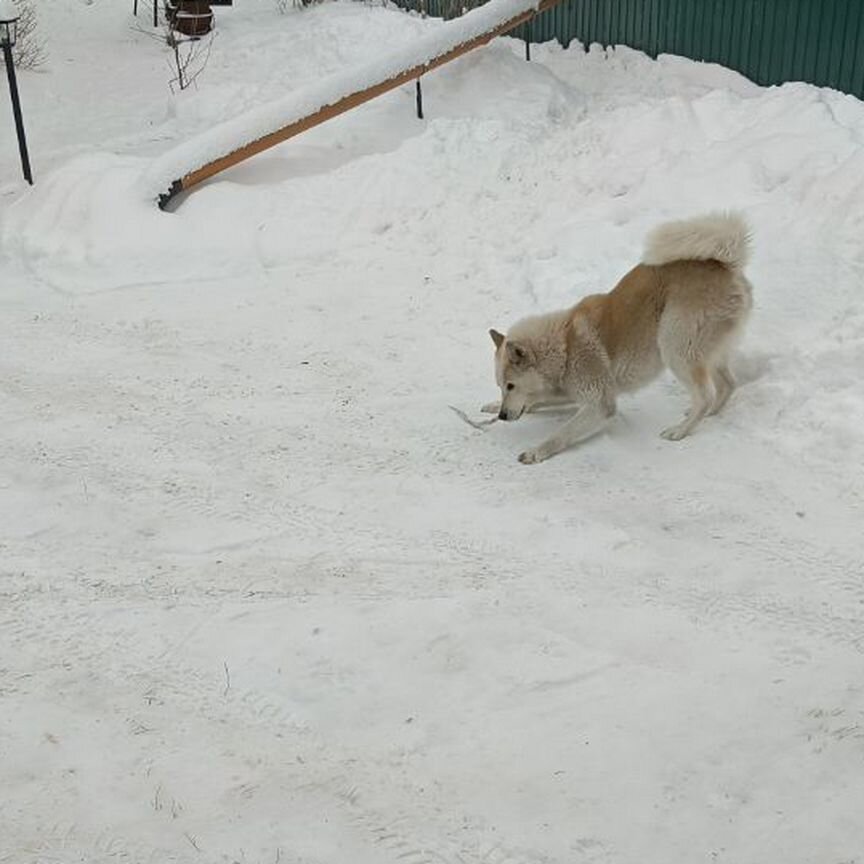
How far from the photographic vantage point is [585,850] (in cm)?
327

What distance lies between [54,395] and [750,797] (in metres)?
4.65

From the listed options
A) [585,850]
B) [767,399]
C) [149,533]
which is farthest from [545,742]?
[767,399]

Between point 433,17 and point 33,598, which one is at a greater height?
point 433,17

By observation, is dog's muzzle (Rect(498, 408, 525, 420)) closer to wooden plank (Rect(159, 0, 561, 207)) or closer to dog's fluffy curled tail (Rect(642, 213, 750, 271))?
dog's fluffy curled tail (Rect(642, 213, 750, 271))

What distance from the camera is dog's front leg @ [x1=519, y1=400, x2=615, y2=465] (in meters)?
5.66

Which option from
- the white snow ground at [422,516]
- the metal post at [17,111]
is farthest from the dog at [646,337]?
the metal post at [17,111]

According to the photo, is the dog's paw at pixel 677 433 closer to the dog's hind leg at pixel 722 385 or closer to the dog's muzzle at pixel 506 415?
the dog's hind leg at pixel 722 385

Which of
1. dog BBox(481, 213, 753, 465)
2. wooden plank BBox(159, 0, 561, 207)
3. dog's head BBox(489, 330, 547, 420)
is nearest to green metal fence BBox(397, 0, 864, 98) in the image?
wooden plank BBox(159, 0, 561, 207)

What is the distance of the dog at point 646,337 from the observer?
5512 mm

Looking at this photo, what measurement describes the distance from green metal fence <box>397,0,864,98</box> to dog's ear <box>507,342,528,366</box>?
4514mm

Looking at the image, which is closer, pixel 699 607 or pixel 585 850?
pixel 585 850

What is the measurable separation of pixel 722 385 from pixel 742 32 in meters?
4.80

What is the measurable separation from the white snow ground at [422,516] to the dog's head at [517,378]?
24 centimetres

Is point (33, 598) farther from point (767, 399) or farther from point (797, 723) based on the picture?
point (767, 399)
